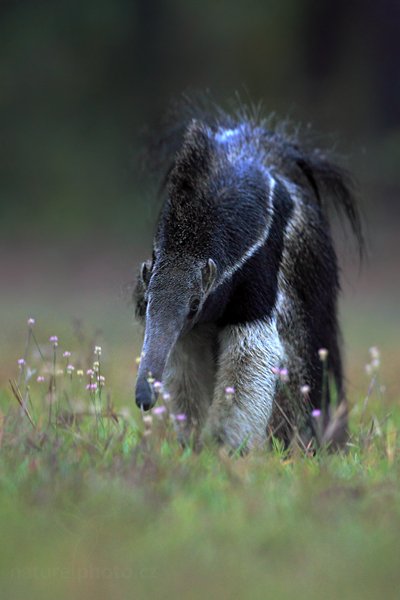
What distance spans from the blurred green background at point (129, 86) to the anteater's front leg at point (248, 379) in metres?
15.8

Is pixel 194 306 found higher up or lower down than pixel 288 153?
lower down

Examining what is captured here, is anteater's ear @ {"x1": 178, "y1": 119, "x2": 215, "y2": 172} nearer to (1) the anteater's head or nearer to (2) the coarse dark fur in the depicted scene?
(2) the coarse dark fur

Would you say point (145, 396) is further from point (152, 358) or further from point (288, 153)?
point (288, 153)

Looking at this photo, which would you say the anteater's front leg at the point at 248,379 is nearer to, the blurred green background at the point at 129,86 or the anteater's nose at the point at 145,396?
the anteater's nose at the point at 145,396

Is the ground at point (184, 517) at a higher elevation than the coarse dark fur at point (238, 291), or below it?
below

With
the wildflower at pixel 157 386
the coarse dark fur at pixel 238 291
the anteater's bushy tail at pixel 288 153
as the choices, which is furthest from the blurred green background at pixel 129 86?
the wildflower at pixel 157 386

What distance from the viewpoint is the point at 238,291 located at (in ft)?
18.1

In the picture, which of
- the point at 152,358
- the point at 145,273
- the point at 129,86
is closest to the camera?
the point at 152,358

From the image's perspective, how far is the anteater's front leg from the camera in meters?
5.30

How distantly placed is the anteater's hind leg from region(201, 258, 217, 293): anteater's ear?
1.65 ft

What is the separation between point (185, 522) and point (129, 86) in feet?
66.8

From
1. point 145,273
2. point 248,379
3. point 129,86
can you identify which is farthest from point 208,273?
point 129,86

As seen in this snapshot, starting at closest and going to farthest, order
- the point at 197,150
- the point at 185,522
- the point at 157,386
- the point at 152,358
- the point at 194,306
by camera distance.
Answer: the point at 185,522 < the point at 157,386 < the point at 152,358 < the point at 194,306 < the point at 197,150

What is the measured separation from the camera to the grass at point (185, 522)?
3.21 meters
